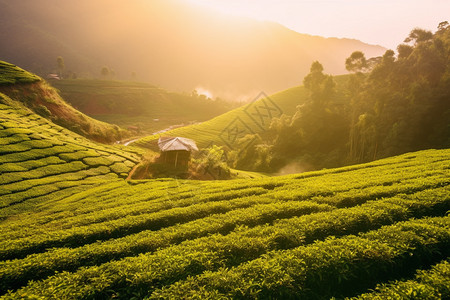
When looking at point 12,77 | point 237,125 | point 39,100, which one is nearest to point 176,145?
point 39,100

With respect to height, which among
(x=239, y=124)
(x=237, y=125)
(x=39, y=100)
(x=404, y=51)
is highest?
(x=404, y=51)

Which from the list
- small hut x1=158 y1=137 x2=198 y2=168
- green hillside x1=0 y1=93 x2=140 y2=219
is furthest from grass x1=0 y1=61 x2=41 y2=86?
small hut x1=158 y1=137 x2=198 y2=168

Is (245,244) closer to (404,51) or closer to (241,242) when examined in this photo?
(241,242)

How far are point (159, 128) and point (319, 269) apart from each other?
91.7m

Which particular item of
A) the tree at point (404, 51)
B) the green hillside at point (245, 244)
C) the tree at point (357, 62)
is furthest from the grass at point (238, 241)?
the tree at point (357, 62)

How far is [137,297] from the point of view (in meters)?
6.87

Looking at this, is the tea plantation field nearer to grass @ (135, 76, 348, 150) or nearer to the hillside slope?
the hillside slope

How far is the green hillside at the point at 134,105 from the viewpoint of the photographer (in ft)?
346

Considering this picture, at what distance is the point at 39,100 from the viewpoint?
135 ft

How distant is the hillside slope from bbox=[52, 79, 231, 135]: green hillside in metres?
45.7

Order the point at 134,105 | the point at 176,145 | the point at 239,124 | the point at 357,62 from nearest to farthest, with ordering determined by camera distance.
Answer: the point at 176,145 < the point at 357,62 < the point at 239,124 < the point at 134,105

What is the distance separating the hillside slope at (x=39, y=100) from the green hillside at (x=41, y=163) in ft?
10.7

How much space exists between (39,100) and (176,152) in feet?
98.1

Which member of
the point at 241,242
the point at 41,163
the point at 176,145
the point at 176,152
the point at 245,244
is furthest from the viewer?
the point at 176,152
